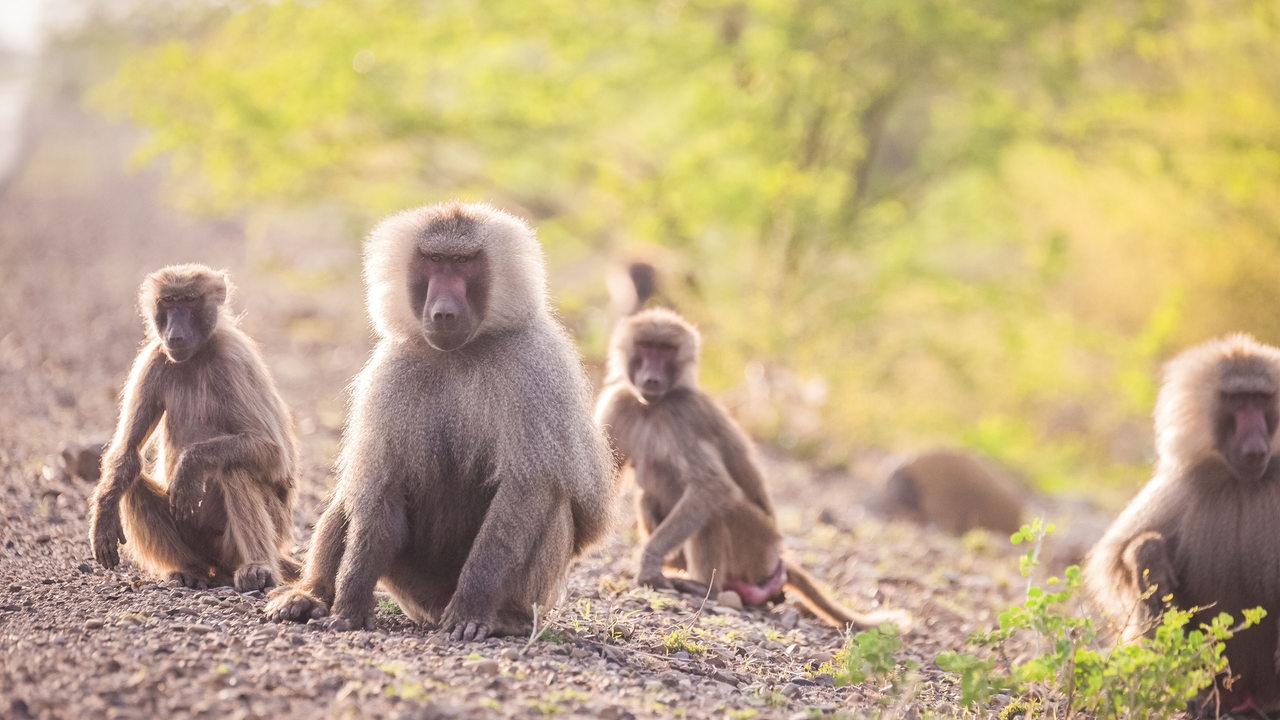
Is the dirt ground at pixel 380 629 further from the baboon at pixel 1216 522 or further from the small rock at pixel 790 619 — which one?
the baboon at pixel 1216 522

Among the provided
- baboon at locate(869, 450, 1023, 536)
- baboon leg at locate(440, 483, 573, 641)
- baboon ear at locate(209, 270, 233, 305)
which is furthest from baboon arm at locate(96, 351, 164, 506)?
baboon at locate(869, 450, 1023, 536)

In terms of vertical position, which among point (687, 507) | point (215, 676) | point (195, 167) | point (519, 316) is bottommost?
point (215, 676)

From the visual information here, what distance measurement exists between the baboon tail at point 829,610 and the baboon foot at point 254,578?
88.6 inches

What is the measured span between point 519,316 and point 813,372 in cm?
738

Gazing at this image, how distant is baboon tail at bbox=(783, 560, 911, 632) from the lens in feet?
17.9

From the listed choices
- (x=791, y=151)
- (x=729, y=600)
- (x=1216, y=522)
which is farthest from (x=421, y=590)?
(x=791, y=151)

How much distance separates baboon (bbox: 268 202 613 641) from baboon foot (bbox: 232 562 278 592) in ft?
0.90

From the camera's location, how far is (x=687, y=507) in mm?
5500

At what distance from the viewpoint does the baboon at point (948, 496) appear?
861cm

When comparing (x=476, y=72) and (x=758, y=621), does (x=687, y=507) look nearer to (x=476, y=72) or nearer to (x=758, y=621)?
(x=758, y=621)

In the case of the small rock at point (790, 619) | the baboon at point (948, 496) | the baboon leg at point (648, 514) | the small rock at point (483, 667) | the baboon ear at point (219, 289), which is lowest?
the small rock at point (790, 619)

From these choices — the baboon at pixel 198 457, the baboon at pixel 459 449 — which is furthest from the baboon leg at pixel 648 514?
the baboon at pixel 198 457

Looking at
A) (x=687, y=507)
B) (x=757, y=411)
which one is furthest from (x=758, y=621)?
(x=757, y=411)

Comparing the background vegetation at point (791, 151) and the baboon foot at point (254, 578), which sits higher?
the background vegetation at point (791, 151)
